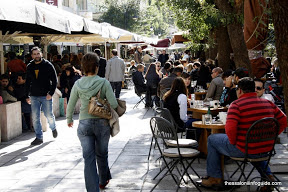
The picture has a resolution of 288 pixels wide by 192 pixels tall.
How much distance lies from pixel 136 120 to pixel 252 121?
299 inches

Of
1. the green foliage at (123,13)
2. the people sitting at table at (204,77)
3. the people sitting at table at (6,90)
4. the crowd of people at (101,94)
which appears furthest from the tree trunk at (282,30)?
the green foliage at (123,13)

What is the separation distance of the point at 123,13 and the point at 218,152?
4271 centimetres

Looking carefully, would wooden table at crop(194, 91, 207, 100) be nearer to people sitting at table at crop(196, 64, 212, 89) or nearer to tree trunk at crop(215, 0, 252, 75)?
tree trunk at crop(215, 0, 252, 75)

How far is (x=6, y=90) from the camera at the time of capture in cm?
1055

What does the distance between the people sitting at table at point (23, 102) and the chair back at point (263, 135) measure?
6688 mm

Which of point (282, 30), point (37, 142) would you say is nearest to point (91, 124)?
point (282, 30)

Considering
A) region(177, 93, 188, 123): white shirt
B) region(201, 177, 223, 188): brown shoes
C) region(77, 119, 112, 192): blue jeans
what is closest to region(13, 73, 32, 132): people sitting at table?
region(177, 93, 188, 123): white shirt

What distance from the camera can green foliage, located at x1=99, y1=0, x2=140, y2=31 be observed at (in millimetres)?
47219

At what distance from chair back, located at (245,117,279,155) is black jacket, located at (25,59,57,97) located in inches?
203

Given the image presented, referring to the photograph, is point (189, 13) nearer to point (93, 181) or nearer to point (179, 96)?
point (179, 96)

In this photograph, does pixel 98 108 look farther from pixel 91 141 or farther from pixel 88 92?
pixel 91 141

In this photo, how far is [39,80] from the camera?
371 inches

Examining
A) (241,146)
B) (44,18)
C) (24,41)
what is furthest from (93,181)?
(24,41)

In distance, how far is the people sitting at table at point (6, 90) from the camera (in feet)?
33.2
